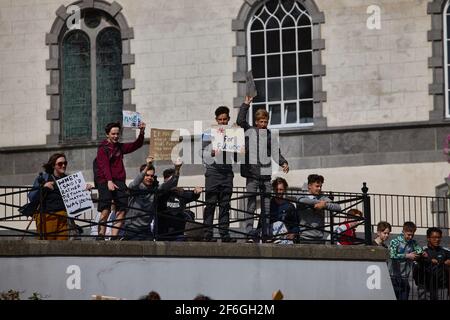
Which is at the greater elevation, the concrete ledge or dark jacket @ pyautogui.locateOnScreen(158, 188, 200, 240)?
dark jacket @ pyautogui.locateOnScreen(158, 188, 200, 240)

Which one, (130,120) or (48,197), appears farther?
(130,120)

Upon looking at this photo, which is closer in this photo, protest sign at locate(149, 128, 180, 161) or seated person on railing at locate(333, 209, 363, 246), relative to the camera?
seated person on railing at locate(333, 209, 363, 246)

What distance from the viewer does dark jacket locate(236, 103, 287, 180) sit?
93.7 feet

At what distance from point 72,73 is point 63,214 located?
12507mm

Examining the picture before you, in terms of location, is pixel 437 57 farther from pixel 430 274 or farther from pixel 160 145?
pixel 160 145

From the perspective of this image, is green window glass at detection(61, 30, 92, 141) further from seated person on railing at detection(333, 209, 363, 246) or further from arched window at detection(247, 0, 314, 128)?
seated person on railing at detection(333, 209, 363, 246)

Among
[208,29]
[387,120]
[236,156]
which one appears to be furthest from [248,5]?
[236,156]

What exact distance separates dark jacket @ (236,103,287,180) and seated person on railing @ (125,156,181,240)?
1.08m

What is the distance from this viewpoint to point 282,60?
3872 centimetres

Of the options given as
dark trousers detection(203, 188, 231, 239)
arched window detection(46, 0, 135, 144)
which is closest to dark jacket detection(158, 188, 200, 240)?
dark trousers detection(203, 188, 231, 239)

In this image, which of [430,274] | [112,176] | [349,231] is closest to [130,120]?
[112,176]

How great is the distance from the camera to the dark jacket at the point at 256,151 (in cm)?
2856

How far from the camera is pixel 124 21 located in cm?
3922

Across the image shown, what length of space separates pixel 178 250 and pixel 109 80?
515 inches
